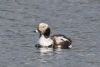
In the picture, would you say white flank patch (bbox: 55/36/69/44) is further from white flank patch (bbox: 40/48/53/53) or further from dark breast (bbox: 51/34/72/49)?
white flank patch (bbox: 40/48/53/53)

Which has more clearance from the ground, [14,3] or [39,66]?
[39,66]

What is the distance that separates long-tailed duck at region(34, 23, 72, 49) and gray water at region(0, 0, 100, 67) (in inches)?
12.7

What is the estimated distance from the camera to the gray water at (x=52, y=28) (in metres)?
22.9

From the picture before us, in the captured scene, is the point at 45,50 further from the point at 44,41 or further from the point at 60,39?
the point at 60,39

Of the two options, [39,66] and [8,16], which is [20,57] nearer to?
[39,66]

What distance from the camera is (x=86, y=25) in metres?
29.2

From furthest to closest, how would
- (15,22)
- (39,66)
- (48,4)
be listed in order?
(48,4) < (15,22) < (39,66)

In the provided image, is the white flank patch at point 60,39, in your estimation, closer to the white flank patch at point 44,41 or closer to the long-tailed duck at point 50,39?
the long-tailed duck at point 50,39

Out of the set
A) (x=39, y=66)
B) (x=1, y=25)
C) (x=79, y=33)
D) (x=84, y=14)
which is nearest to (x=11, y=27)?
(x=1, y=25)

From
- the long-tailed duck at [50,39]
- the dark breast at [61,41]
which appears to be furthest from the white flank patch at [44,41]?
the dark breast at [61,41]

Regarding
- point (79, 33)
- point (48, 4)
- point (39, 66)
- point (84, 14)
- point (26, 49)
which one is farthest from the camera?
point (48, 4)

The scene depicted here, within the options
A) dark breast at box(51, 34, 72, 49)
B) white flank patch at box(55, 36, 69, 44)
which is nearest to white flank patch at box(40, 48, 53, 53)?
dark breast at box(51, 34, 72, 49)

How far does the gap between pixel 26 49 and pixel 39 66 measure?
9.05 feet

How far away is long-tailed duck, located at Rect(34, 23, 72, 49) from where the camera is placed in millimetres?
25672
